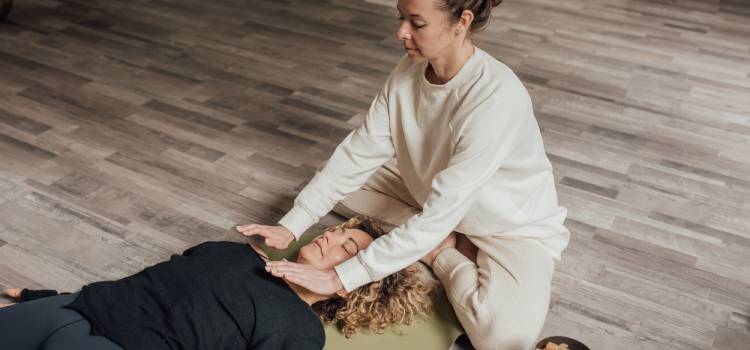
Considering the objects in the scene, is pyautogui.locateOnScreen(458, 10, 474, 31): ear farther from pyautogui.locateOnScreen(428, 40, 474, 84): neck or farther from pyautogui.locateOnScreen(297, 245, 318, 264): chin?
pyautogui.locateOnScreen(297, 245, 318, 264): chin

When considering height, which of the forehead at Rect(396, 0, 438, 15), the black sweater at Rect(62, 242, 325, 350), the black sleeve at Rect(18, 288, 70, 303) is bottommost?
the black sleeve at Rect(18, 288, 70, 303)

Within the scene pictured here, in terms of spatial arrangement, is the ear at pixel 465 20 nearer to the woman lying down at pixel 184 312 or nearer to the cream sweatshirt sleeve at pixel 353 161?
the cream sweatshirt sleeve at pixel 353 161

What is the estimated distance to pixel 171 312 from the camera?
1.61 metres

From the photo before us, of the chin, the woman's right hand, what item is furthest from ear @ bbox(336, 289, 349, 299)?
the woman's right hand

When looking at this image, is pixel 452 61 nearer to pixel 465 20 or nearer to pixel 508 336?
pixel 465 20

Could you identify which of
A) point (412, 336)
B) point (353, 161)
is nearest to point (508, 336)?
point (412, 336)

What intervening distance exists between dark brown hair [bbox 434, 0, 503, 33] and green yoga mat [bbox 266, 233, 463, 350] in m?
0.76

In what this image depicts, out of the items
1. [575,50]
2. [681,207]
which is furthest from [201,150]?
[575,50]

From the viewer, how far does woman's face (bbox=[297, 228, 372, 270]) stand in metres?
1.83

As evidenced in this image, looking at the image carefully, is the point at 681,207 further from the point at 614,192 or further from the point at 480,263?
the point at 480,263

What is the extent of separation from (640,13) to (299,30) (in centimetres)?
216

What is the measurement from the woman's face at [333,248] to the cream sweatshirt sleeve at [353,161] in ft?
0.56

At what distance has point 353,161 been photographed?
2.11 metres

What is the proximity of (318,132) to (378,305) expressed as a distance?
51.1 inches
